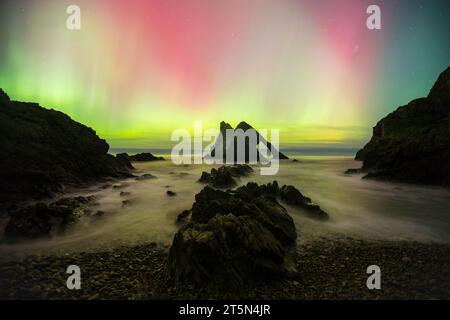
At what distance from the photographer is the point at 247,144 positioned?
94875 mm

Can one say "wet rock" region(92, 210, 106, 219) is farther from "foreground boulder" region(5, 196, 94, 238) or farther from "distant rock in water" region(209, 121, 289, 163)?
"distant rock in water" region(209, 121, 289, 163)

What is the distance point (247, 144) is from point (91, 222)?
81.5m

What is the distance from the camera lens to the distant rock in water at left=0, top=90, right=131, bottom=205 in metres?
20.2

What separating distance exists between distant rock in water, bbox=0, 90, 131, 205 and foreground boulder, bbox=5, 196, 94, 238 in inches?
214

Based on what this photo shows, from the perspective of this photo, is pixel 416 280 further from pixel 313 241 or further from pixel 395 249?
pixel 313 241

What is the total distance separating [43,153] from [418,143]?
41924 millimetres

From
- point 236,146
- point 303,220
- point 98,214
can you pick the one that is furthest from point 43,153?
point 236,146

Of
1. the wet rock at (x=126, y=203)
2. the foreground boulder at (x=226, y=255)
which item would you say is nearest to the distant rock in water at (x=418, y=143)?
the foreground boulder at (x=226, y=255)

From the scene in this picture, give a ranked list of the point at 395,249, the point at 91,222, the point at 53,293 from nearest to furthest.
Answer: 1. the point at 53,293
2. the point at 395,249
3. the point at 91,222

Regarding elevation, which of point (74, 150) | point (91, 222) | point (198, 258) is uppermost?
point (74, 150)

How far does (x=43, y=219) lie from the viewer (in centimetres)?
1399

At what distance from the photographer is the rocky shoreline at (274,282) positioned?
7699 millimetres

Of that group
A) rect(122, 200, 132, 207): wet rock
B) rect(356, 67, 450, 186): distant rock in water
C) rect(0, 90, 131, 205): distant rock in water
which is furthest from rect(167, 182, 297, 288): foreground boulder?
rect(356, 67, 450, 186): distant rock in water
